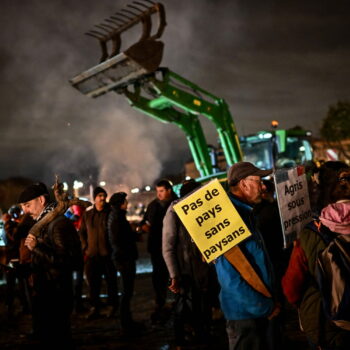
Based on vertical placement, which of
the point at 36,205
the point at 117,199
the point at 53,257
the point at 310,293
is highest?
the point at 117,199

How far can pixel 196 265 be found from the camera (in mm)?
5199

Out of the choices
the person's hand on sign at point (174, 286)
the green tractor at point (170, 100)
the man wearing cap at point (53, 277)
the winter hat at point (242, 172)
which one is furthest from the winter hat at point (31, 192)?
the green tractor at point (170, 100)

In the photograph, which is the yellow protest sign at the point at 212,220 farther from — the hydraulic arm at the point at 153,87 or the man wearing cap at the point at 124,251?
the hydraulic arm at the point at 153,87

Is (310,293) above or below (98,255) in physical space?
below

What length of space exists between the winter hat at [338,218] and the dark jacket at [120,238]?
4455 millimetres

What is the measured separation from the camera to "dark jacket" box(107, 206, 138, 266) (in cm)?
692

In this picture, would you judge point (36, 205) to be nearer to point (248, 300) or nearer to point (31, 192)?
point (31, 192)

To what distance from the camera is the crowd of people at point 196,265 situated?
2969mm

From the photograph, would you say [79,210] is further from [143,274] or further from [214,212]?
[214,212]

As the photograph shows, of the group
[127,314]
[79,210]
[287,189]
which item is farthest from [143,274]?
[287,189]

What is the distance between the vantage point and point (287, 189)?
3.71 m

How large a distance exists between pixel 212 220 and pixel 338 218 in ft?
2.86

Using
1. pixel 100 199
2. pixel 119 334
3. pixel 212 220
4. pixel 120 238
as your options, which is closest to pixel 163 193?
pixel 120 238

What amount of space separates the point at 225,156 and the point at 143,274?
4.16 metres
